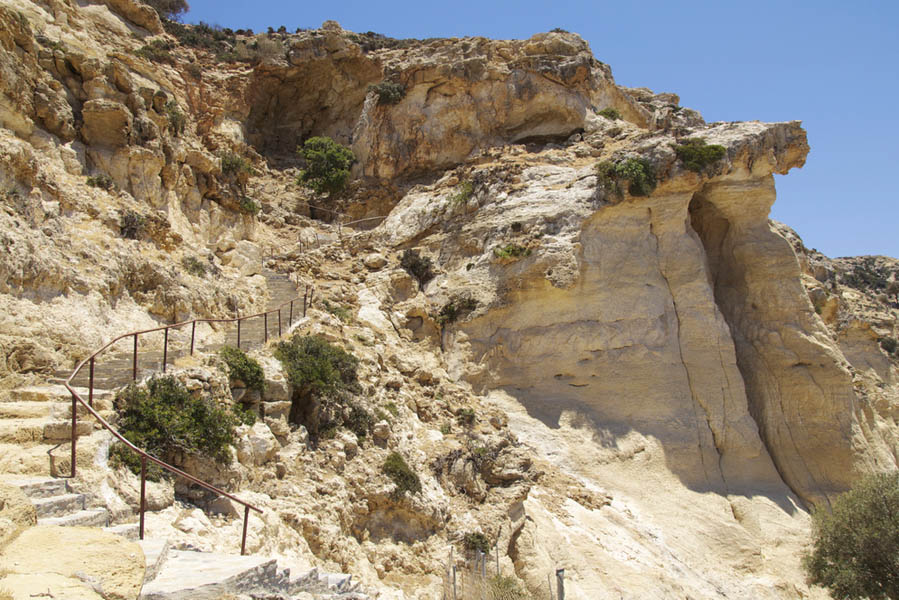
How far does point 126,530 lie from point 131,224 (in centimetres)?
1118

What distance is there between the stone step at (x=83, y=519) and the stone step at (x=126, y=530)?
11 centimetres

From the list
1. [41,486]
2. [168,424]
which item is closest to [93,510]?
[41,486]

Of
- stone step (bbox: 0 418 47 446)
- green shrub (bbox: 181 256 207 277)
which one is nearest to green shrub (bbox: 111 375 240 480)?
stone step (bbox: 0 418 47 446)

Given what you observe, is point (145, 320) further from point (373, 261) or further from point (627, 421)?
point (627, 421)

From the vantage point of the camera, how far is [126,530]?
Answer: 6.84 meters

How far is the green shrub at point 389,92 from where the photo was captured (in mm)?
30703

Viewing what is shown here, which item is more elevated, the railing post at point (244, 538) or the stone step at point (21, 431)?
the stone step at point (21, 431)

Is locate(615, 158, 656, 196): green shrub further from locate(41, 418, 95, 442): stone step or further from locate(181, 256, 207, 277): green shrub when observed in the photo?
locate(41, 418, 95, 442): stone step

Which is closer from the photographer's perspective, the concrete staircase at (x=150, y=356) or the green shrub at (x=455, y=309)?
the concrete staircase at (x=150, y=356)

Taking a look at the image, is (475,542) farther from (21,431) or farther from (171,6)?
(171,6)

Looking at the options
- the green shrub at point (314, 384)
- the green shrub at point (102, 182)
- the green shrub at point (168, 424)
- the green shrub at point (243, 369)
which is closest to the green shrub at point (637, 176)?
the green shrub at point (314, 384)

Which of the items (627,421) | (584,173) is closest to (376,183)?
(584,173)

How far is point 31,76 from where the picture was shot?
1595 centimetres

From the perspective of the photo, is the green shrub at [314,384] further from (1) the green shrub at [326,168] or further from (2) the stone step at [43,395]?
(1) the green shrub at [326,168]
